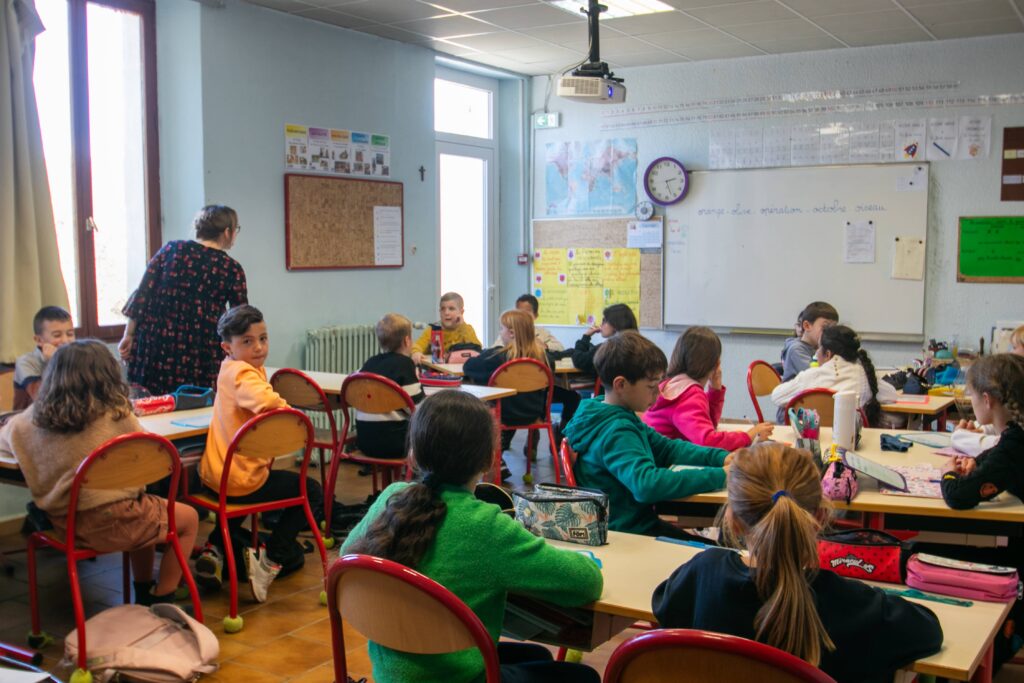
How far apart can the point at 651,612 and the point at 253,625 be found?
208cm

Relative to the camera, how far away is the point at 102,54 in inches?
202

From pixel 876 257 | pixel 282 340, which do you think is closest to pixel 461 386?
pixel 282 340

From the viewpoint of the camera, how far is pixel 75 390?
3.05m

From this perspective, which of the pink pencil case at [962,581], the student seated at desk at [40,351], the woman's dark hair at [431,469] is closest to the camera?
the woman's dark hair at [431,469]

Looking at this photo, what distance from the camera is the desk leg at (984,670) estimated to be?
1.80 metres

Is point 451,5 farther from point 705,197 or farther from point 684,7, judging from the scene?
point 705,197

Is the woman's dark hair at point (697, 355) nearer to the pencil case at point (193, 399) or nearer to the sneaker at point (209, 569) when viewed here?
the sneaker at point (209, 569)

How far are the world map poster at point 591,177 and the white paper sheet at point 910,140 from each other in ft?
6.21

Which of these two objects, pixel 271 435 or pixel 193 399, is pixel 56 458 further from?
pixel 193 399

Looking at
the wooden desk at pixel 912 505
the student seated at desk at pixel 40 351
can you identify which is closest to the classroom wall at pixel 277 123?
the student seated at desk at pixel 40 351

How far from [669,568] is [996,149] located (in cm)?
527

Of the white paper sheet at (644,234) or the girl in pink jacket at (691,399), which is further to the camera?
the white paper sheet at (644,234)

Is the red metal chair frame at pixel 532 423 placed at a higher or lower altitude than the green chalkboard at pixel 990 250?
lower

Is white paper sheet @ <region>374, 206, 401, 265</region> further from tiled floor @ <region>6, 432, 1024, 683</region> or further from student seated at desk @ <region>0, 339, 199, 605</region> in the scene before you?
student seated at desk @ <region>0, 339, 199, 605</region>
